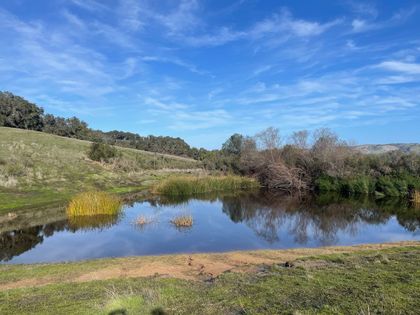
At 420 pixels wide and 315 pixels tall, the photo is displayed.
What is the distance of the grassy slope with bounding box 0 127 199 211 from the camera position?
27.7 metres

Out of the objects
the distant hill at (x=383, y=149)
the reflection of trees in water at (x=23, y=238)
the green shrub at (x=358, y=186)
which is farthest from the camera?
the distant hill at (x=383, y=149)

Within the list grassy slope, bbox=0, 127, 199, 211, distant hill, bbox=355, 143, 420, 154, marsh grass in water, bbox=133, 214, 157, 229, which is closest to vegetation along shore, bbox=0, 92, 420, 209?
grassy slope, bbox=0, 127, 199, 211

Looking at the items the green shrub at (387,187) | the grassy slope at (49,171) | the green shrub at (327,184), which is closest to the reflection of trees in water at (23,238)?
the grassy slope at (49,171)

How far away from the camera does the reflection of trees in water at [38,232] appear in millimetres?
15841

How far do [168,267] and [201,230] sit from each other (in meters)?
8.51

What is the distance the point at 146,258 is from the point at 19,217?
12.5 meters

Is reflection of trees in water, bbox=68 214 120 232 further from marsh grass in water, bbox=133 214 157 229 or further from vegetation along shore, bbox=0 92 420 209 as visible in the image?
vegetation along shore, bbox=0 92 420 209

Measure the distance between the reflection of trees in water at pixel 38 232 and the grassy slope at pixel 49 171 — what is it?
17.4 feet

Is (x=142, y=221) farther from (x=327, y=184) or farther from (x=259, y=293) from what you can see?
(x=327, y=184)

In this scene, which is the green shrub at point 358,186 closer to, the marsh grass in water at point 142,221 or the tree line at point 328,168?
the tree line at point 328,168

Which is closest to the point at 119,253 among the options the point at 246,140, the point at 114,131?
the point at 246,140

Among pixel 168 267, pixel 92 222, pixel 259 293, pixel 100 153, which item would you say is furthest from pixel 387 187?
pixel 100 153

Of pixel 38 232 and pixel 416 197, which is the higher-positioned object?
pixel 416 197

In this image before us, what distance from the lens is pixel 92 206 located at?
22484mm
